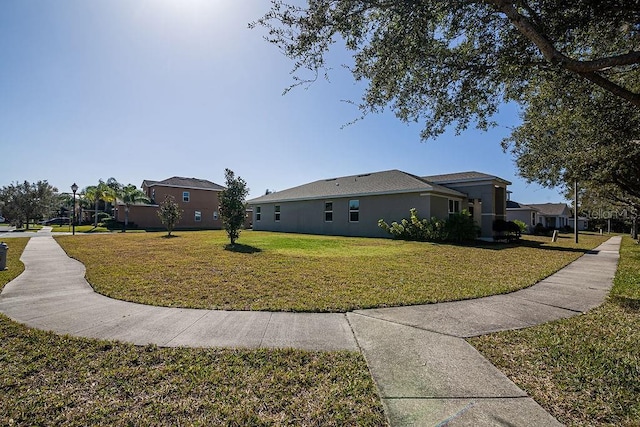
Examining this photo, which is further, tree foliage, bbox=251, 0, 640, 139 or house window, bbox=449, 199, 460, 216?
house window, bbox=449, 199, 460, 216

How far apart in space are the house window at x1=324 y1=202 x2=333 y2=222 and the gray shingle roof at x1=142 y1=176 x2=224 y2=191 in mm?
20174

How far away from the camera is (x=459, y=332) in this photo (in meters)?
4.05

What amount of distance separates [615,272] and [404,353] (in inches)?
378

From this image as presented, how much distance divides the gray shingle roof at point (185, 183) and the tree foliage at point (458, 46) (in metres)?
35.7

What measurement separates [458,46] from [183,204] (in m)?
37.4

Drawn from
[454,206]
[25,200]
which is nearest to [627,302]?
[454,206]

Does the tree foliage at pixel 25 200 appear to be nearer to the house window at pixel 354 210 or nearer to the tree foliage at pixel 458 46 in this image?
the house window at pixel 354 210

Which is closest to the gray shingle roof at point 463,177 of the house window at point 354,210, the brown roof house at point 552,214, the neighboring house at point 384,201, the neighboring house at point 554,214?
the neighboring house at point 384,201

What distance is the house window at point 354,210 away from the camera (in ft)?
70.6

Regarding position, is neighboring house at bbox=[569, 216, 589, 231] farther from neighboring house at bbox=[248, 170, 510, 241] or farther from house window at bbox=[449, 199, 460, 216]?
house window at bbox=[449, 199, 460, 216]

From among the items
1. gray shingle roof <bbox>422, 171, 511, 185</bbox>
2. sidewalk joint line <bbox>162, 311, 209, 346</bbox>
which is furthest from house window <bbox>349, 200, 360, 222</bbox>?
sidewalk joint line <bbox>162, 311, 209, 346</bbox>

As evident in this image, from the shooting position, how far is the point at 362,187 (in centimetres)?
2198

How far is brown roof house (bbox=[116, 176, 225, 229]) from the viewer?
36.4 meters

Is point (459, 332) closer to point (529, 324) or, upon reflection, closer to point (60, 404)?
point (529, 324)
